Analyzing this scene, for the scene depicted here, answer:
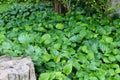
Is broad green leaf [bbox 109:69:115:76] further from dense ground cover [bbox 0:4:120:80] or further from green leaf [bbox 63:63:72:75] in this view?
green leaf [bbox 63:63:72:75]

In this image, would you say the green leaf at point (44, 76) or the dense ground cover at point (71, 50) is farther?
the dense ground cover at point (71, 50)

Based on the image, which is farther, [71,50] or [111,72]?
[71,50]

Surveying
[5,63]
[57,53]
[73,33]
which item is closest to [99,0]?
[73,33]

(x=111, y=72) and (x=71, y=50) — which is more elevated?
Result: (x=71, y=50)

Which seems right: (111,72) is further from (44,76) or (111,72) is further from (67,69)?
(44,76)

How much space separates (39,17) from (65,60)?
6.50ft

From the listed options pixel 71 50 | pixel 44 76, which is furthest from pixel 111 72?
pixel 44 76

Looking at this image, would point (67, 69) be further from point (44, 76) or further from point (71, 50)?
point (71, 50)

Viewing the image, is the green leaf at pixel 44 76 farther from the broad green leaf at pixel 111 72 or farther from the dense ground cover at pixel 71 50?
the broad green leaf at pixel 111 72

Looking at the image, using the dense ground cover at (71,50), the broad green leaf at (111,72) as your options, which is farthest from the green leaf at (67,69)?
the broad green leaf at (111,72)

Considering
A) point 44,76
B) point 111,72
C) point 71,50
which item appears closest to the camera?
point 44,76

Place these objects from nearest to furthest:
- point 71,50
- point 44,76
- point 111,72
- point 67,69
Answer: point 44,76
point 67,69
point 111,72
point 71,50

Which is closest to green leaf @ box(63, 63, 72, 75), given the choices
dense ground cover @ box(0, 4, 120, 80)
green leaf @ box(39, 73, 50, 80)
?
dense ground cover @ box(0, 4, 120, 80)

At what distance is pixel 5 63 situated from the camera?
2.25 meters
